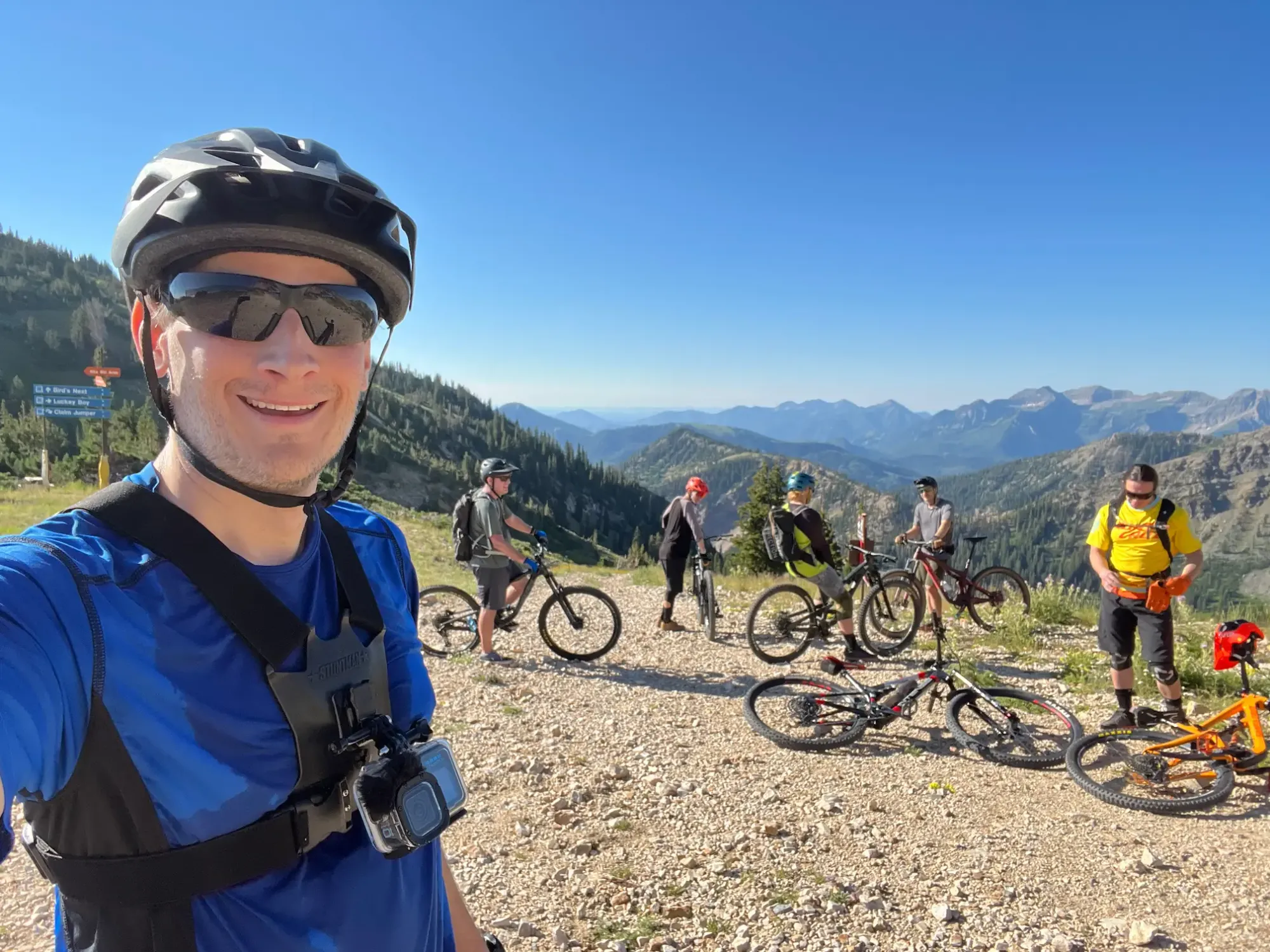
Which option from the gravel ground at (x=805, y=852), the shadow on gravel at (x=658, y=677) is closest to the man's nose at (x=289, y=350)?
the gravel ground at (x=805, y=852)

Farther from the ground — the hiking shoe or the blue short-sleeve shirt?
the blue short-sleeve shirt

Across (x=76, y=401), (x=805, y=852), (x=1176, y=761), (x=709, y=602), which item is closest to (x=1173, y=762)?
(x=1176, y=761)

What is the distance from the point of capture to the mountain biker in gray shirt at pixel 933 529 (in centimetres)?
931

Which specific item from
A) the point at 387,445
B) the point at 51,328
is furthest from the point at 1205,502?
the point at 51,328

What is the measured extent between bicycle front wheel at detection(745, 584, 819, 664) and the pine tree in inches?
663

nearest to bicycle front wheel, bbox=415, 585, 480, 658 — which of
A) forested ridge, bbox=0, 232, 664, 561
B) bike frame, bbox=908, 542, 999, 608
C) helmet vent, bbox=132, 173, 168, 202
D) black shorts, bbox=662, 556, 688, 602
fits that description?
black shorts, bbox=662, 556, 688, 602

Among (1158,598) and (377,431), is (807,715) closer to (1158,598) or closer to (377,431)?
(1158,598)

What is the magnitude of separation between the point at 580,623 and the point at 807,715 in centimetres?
325

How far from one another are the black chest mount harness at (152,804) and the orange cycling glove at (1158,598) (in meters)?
6.66

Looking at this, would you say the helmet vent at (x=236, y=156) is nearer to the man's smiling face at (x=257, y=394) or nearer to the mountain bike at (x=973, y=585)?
the man's smiling face at (x=257, y=394)

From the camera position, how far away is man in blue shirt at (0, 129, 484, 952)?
100cm

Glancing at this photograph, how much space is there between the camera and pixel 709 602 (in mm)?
9383

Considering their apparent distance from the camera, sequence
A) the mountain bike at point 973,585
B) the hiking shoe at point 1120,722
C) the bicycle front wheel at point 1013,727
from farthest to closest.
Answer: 1. the mountain bike at point 973,585
2. the hiking shoe at point 1120,722
3. the bicycle front wheel at point 1013,727

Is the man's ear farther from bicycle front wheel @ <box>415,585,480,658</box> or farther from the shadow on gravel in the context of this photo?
bicycle front wheel @ <box>415,585,480,658</box>
